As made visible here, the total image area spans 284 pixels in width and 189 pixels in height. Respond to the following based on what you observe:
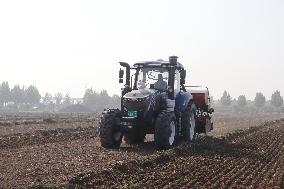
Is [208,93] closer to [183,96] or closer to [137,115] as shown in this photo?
[183,96]

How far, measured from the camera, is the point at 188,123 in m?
16.1

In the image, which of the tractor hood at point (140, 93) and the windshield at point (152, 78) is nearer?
the tractor hood at point (140, 93)

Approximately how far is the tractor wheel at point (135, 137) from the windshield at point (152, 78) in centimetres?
161

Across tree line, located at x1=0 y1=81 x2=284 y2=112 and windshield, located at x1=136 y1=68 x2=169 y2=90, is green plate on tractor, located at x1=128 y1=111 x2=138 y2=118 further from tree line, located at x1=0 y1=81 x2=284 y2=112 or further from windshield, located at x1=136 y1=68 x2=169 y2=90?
tree line, located at x1=0 y1=81 x2=284 y2=112

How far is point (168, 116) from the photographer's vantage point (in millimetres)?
14156

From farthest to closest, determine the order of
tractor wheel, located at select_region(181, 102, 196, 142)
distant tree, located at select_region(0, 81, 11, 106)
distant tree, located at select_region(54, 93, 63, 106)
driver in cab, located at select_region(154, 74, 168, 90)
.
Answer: distant tree, located at select_region(54, 93, 63, 106) → distant tree, located at select_region(0, 81, 11, 106) → tractor wheel, located at select_region(181, 102, 196, 142) → driver in cab, located at select_region(154, 74, 168, 90)

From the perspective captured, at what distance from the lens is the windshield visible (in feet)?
50.5

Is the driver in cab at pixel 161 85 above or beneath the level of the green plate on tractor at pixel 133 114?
above

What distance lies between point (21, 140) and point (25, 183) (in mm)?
9018

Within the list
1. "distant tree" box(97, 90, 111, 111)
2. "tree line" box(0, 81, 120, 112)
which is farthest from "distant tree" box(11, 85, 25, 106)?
"distant tree" box(97, 90, 111, 111)

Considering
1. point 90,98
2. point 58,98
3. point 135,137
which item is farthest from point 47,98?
point 135,137

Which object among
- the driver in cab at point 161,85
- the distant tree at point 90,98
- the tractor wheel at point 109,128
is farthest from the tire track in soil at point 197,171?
the distant tree at point 90,98

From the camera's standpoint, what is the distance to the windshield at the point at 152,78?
15391 millimetres

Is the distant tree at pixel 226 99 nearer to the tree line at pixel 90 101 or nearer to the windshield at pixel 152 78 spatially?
the tree line at pixel 90 101
